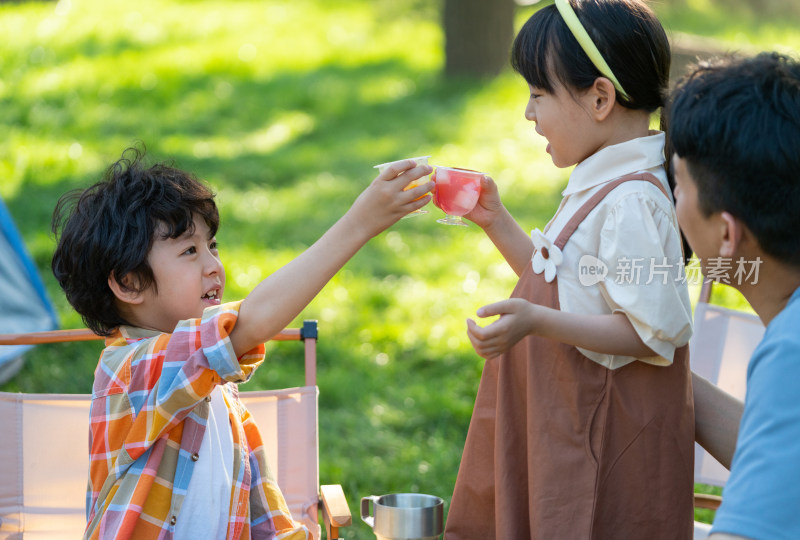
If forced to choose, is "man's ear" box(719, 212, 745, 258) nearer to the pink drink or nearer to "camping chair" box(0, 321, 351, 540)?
the pink drink

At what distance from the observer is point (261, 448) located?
7.69 ft

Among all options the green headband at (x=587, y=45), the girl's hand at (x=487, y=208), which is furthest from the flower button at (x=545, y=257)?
the green headband at (x=587, y=45)

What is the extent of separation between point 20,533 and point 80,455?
0.27 m

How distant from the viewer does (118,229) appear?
211 centimetres

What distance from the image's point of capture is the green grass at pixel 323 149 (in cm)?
429

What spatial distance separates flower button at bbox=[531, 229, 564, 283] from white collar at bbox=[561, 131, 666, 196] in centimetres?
16

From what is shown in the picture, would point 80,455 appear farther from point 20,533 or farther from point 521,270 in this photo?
point 521,270

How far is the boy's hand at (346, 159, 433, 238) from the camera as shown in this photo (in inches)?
76.0

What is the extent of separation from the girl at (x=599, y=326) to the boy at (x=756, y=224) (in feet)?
0.83

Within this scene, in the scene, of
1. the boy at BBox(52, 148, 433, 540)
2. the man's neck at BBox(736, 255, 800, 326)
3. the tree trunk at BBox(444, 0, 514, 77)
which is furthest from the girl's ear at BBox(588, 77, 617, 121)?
the tree trunk at BBox(444, 0, 514, 77)

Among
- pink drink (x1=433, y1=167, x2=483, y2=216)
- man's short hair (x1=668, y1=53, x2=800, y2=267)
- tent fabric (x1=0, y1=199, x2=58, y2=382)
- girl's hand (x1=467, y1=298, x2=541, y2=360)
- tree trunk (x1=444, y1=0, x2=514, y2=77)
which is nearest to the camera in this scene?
man's short hair (x1=668, y1=53, x2=800, y2=267)

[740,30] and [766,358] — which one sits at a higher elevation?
[740,30]

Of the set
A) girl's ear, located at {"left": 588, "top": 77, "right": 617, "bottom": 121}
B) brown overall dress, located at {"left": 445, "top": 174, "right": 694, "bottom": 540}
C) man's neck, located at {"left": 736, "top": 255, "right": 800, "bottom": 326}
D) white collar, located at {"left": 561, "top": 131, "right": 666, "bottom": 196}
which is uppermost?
girl's ear, located at {"left": 588, "top": 77, "right": 617, "bottom": 121}

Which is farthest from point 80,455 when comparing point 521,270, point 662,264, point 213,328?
point 662,264
